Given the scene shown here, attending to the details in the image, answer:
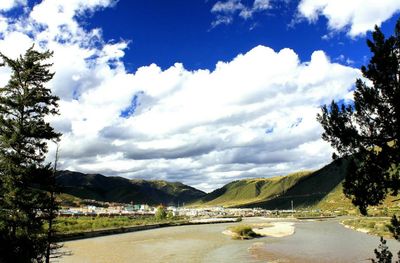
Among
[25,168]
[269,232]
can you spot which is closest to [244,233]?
[269,232]

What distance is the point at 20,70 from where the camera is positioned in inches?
1090

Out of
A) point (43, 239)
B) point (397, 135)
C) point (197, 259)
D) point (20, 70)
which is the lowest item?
point (197, 259)

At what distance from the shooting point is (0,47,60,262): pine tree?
83.9ft

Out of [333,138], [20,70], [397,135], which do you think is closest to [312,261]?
[333,138]

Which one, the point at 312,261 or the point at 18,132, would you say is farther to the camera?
the point at 312,261

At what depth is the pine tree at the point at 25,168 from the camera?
25562 millimetres

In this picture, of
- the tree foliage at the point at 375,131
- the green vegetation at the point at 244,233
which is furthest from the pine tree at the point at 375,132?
the green vegetation at the point at 244,233

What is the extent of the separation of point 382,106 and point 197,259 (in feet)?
125

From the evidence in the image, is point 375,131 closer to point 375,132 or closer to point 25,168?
point 375,132

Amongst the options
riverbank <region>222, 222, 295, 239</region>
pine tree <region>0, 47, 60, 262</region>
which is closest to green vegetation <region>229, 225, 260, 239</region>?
riverbank <region>222, 222, 295, 239</region>

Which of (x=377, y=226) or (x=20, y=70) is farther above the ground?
Answer: (x=20, y=70)

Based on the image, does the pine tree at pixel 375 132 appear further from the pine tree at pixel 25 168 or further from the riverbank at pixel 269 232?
the riverbank at pixel 269 232

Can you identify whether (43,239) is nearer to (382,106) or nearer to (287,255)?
(382,106)

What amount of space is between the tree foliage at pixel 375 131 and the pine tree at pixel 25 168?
1883cm
